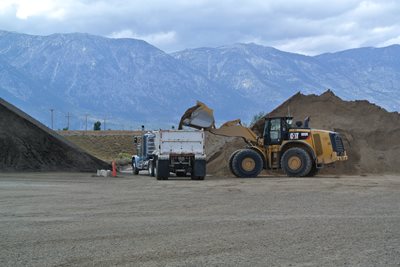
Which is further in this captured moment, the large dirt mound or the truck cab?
the truck cab

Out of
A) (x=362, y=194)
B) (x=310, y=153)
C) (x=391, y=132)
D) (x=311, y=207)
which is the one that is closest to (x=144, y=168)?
(x=310, y=153)

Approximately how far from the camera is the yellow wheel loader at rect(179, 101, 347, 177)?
29.5m

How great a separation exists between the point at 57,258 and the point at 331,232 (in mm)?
5159

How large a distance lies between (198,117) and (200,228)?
60.0ft

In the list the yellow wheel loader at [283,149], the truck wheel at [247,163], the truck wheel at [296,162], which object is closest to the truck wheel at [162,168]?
the yellow wheel loader at [283,149]

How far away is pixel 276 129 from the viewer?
1192 inches

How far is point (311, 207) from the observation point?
16125mm

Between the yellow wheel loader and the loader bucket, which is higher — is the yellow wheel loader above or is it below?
below

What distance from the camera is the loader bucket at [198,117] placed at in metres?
30.4

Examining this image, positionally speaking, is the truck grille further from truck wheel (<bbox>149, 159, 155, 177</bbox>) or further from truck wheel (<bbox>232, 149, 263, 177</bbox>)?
truck wheel (<bbox>149, 159, 155, 177</bbox>)

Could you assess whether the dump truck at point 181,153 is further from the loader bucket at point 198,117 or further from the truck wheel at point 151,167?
the truck wheel at point 151,167

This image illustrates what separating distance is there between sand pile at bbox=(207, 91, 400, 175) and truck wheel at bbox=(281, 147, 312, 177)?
16.2 feet

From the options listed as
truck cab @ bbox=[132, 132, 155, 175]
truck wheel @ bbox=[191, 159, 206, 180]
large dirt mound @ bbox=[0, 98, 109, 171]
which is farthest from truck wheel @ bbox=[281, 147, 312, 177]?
large dirt mound @ bbox=[0, 98, 109, 171]

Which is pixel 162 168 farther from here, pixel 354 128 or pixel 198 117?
pixel 354 128
